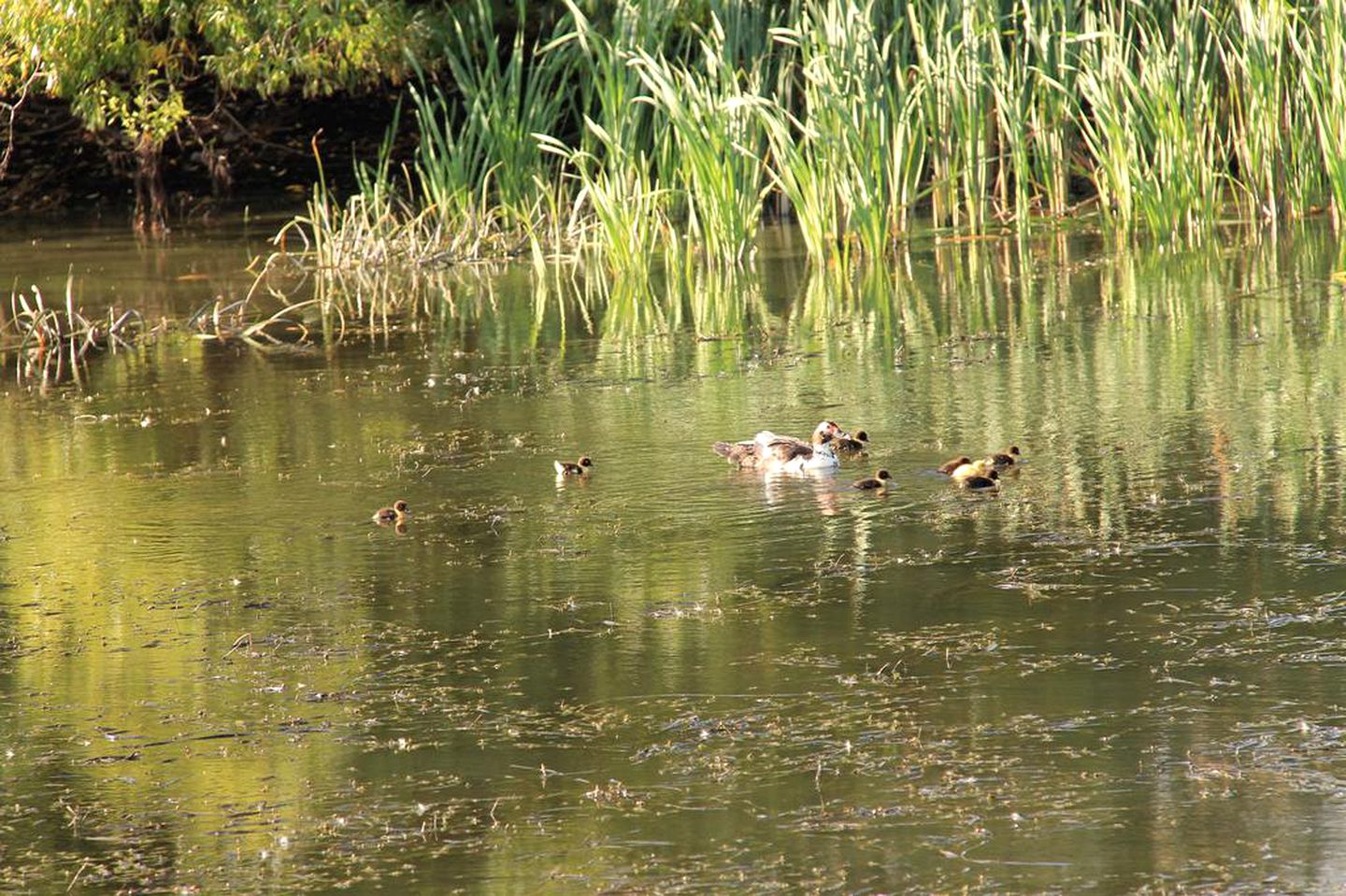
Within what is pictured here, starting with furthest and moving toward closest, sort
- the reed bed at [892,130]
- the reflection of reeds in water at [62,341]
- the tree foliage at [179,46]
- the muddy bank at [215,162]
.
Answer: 1. the muddy bank at [215,162]
2. the tree foliage at [179,46]
3. the reed bed at [892,130]
4. the reflection of reeds in water at [62,341]

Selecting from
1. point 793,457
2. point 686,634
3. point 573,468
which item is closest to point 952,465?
point 793,457

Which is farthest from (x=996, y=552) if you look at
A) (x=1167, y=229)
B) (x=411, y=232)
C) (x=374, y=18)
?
(x=374, y=18)

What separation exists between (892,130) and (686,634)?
11227 mm

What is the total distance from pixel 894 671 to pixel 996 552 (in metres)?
1.31

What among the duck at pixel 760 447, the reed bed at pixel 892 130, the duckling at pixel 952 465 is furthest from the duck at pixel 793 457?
the reed bed at pixel 892 130

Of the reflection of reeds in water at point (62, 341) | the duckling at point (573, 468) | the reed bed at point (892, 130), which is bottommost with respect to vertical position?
the duckling at point (573, 468)

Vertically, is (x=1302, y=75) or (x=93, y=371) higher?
(x=1302, y=75)

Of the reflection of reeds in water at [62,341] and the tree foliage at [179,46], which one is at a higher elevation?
the tree foliage at [179,46]

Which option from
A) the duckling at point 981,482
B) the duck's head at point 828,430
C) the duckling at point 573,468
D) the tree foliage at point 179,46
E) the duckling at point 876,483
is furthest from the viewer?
the tree foliage at point 179,46

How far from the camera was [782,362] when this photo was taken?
10859 mm

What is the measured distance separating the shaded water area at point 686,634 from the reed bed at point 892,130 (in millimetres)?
4656

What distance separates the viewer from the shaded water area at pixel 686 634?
4133 millimetres

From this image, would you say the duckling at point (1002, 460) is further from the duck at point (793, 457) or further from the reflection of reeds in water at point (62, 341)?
the reflection of reeds in water at point (62, 341)

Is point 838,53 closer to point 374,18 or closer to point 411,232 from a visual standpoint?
point 411,232
